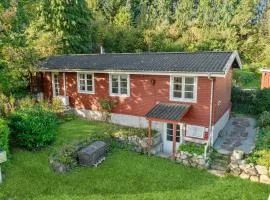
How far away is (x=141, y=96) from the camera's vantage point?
17828 mm

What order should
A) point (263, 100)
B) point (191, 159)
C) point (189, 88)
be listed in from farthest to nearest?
point (263, 100) < point (189, 88) < point (191, 159)

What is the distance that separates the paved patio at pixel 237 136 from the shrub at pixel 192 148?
49.0 inches

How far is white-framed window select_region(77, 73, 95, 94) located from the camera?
1995 centimetres

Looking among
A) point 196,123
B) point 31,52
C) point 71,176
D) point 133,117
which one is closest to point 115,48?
point 31,52

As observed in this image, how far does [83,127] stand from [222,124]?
30.8ft

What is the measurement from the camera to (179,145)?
51.6 ft

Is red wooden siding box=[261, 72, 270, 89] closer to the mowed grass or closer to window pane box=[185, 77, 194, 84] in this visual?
window pane box=[185, 77, 194, 84]

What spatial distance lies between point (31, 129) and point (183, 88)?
28.1ft

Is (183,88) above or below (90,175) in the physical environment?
above

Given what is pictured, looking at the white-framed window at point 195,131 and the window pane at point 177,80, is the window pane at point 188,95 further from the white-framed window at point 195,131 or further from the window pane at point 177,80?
the white-framed window at point 195,131

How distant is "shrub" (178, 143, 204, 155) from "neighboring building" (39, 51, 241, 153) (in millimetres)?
434

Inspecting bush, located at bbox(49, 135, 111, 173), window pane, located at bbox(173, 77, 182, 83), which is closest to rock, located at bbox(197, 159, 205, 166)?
window pane, located at bbox(173, 77, 182, 83)

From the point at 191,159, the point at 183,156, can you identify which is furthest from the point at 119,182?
the point at 191,159

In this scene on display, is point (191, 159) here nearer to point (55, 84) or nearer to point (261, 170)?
point (261, 170)
